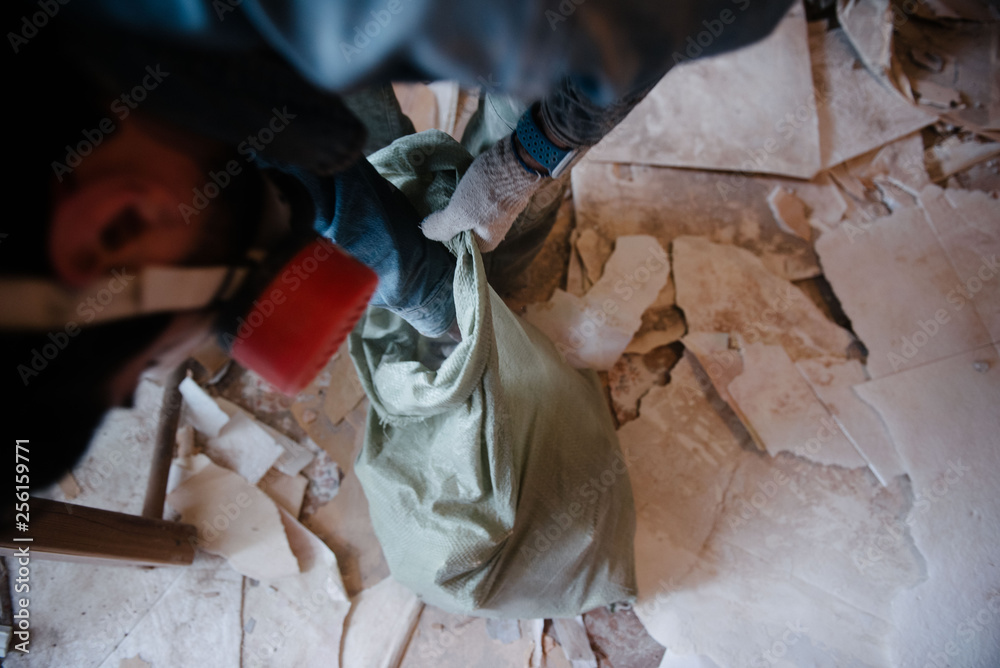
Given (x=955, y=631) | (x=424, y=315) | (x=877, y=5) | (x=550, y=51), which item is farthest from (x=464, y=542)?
(x=877, y=5)

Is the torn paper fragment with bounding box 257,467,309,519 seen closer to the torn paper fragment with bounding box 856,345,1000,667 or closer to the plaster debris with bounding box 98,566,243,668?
the plaster debris with bounding box 98,566,243,668

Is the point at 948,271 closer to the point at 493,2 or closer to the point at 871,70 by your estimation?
the point at 871,70

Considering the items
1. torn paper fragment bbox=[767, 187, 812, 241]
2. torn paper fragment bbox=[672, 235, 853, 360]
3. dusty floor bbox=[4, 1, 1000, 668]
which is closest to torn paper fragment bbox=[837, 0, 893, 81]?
dusty floor bbox=[4, 1, 1000, 668]

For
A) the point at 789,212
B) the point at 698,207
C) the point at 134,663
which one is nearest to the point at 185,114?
the point at 134,663

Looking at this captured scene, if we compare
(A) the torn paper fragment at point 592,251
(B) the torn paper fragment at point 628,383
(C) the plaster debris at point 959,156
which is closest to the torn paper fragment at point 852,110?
(C) the plaster debris at point 959,156

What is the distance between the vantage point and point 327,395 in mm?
1713

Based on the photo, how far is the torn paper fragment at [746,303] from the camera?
5.71 feet

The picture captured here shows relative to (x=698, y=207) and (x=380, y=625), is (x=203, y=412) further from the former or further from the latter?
(x=698, y=207)

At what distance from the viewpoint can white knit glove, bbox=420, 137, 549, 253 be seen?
0.90m
